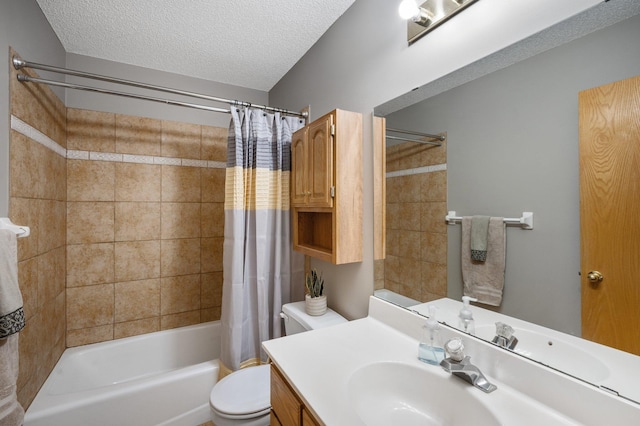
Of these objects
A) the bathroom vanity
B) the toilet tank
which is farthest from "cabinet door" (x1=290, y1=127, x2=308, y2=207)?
the bathroom vanity

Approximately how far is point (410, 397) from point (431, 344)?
181 millimetres

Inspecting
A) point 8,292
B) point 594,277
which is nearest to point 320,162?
point 594,277

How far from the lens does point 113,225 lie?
7.09 feet

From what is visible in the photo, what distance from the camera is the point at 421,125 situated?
118 cm

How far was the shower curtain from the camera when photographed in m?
1.79

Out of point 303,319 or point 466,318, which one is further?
point 303,319

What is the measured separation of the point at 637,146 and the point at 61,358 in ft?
9.72

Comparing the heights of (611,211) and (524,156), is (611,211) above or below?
below

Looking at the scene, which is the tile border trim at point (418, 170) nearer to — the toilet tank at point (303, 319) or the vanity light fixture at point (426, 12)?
the vanity light fixture at point (426, 12)

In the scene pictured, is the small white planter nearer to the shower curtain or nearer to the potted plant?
the potted plant

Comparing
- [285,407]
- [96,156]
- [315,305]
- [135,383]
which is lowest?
[135,383]

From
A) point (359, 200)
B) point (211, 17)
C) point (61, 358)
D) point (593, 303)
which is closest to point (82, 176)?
point (61, 358)

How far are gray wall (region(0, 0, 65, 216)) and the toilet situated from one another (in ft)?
4.24

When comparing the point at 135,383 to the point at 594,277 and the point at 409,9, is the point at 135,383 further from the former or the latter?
the point at 409,9
